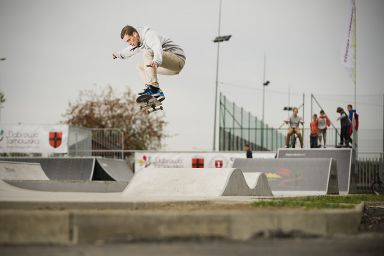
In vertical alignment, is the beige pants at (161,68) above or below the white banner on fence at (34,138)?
above

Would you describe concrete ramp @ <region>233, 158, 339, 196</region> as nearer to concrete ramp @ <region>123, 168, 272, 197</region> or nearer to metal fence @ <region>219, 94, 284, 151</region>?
concrete ramp @ <region>123, 168, 272, 197</region>

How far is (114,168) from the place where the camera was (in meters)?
28.6

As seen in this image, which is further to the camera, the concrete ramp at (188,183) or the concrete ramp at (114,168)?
the concrete ramp at (114,168)

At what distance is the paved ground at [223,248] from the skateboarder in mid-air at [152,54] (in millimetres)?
5595

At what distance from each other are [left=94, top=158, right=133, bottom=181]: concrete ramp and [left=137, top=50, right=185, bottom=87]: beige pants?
15.8 metres

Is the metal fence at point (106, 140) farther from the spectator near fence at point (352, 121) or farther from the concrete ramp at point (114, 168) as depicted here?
the spectator near fence at point (352, 121)

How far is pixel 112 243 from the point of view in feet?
17.9

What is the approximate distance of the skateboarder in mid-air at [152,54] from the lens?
10.7 m

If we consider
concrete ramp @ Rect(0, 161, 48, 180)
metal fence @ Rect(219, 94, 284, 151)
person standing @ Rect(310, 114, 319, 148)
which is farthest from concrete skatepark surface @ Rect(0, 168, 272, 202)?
metal fence @ Rect(219, 94, 284, 151)

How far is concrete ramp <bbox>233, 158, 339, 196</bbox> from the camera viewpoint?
822 inches

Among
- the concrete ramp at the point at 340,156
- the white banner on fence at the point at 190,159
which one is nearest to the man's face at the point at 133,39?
the concrete ramp at the point at 340,156

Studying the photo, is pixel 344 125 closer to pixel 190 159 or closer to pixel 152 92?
pixel 190 159

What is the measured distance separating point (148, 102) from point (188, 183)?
Result: 299cm

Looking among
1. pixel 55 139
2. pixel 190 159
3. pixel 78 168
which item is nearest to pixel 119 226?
pixel 78 168
